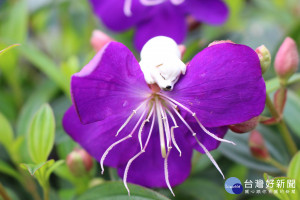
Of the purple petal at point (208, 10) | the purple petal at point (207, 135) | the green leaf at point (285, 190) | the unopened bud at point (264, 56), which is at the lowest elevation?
the green leaf at point (285, 190)

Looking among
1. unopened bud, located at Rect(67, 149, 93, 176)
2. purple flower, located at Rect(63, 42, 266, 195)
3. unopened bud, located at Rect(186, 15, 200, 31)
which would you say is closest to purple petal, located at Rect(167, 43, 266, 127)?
purple flower, located at Rect(63, 42, 266, 195)

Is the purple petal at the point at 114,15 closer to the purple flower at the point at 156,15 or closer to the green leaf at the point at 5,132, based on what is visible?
the purple flower at the point at 156,15

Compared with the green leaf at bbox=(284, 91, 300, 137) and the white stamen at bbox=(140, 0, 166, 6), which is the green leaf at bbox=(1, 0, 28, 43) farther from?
the green leaf at bbox=(284, 91, 300, 137)

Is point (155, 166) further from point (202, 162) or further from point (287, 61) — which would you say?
point (287, 61)

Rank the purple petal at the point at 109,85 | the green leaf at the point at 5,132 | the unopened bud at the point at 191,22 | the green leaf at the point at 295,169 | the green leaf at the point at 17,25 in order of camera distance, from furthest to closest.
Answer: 1. the unopened bud at the point at 191,22
2. the green leaf at the point at 17,25
3. the green leaf at the point at 5,132
4. the green leaf at the point at 295,169
5. the purple petal at the point at 109,85

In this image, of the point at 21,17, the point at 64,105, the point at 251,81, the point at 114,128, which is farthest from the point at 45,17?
the point at 251,81

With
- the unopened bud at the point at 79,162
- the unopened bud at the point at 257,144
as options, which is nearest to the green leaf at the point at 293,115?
the unopened bud at the point at 257,144

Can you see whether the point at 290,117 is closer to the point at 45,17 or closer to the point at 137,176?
the point at 137,176
